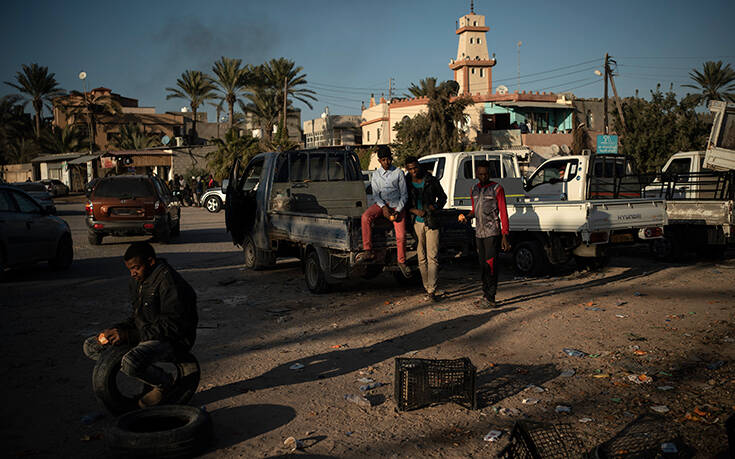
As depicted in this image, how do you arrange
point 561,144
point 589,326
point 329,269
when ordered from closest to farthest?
point 589,326 → point 329,269 → point 561,144

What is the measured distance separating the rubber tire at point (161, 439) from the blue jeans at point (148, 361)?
0.97 ft

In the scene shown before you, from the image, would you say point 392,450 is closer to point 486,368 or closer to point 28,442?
point 486,368

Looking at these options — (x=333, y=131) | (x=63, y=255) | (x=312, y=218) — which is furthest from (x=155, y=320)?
(x=333, y=131)

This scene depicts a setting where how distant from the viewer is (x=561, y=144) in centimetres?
4688

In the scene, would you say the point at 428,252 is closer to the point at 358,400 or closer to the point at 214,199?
the point at 358,400

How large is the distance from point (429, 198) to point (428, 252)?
0.76 m

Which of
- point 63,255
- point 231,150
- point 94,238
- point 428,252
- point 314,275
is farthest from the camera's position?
point 231,150

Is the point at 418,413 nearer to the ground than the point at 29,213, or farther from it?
nearer to the ground

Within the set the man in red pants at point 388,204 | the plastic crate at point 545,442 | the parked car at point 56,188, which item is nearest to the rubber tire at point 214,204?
the parked car at point 56,188

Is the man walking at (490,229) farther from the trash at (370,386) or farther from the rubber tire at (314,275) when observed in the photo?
the trash at (370,386)

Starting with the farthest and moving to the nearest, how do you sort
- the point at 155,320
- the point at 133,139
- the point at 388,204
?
the point at 133,139 → the point at 388,204 → the point at 155,320

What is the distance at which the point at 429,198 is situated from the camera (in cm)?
826

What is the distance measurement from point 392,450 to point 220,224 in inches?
828

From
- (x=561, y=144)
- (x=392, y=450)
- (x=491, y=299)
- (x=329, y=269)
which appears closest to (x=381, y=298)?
(x=329, y=269)
